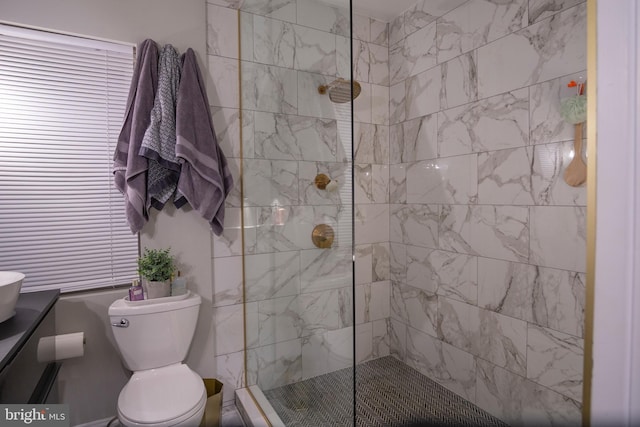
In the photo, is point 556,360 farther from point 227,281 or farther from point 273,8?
point 273,8

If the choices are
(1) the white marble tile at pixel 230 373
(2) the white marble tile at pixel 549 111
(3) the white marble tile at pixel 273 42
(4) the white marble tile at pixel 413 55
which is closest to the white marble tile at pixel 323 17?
(3) the white marble tile at pixel 273 42

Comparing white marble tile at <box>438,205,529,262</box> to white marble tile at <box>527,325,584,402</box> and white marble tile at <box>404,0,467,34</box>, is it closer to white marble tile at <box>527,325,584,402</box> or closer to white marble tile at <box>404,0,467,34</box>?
white marble tile at <box>527,325,584,402</box>

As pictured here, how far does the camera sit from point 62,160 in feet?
5.75

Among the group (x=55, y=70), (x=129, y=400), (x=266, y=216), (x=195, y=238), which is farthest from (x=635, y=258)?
(x=55, y=70)

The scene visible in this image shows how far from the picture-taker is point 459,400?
6.96 ft

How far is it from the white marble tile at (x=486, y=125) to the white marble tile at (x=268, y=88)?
44.8 inches

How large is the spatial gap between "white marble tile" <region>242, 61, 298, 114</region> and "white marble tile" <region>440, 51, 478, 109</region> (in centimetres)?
114

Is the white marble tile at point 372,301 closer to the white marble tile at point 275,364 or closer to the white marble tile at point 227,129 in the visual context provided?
the white marble tile at point 275,364

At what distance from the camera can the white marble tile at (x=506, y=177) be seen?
1.77m

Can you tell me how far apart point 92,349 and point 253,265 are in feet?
2.97

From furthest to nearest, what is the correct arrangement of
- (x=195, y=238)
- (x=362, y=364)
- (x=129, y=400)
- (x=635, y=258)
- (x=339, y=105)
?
(x=362, y=364) < (x=195, y=238) < (x=129, y=400) < (x=339, y=105) < (x=635, y=258)

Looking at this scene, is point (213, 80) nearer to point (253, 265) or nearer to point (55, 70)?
point (55, 70)

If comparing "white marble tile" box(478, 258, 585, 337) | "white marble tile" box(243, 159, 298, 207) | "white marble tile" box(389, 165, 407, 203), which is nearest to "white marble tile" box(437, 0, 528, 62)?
"white marble tile" box(389, 165, 407, 203)

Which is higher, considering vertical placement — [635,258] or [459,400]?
[635,258]
